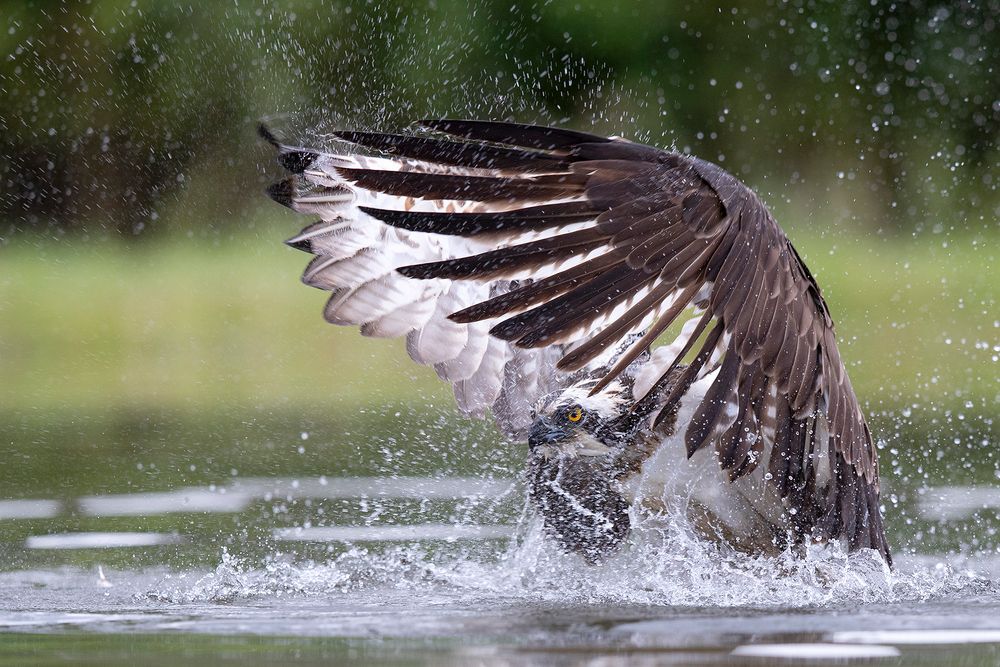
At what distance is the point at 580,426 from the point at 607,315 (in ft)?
3.39

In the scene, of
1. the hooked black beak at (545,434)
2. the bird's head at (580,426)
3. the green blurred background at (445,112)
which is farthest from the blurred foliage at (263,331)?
the hooked black beak at (545,434)

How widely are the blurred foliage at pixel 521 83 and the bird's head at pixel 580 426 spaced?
8.28m

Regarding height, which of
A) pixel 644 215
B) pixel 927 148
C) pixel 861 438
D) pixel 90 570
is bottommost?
pixel 90 570

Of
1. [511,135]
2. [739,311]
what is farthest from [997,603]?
[511,135]

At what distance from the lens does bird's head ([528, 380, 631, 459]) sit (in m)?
4.77

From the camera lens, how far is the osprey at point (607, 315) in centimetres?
380

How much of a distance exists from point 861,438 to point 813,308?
0.56m

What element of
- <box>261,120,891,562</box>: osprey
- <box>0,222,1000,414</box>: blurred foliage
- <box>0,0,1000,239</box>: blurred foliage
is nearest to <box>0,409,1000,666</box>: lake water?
<box>261,120,891,562</box>: osprey

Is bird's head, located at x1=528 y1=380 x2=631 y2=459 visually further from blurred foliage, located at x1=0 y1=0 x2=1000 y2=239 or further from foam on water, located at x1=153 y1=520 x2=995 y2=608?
blurred foliage, located at x1=0 y1=0 x2=1000 y2=239

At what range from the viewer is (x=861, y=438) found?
4.61 m

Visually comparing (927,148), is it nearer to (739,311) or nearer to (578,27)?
(578,27)

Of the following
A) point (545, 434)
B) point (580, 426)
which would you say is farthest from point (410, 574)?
point (580, 426)

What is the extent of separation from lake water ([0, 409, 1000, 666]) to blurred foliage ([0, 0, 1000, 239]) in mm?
6243

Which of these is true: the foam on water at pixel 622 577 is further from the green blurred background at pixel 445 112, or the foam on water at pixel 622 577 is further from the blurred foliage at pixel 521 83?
the blurred foliage at pixel 521 83
